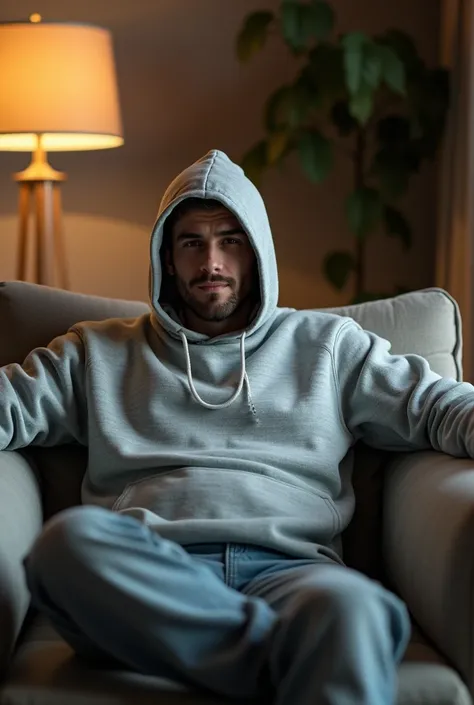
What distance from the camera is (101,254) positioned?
3.73 m

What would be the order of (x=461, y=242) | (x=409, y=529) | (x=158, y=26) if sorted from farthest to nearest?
(x=158, y=26), (x=461, y=242), (x=409, y=529)

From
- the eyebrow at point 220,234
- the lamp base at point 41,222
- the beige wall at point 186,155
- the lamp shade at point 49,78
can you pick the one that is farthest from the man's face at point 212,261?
the beige wall at point 186,155

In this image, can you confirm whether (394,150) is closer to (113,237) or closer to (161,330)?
(113,237)

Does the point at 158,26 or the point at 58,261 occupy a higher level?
the point at 158,26

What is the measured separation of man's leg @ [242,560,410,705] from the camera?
4.56ft

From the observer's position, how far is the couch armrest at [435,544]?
158cm

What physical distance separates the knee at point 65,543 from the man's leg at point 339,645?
262 millimetres

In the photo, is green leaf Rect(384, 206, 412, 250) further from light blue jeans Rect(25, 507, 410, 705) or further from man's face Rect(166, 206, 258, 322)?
light blue jeans Rect(25, 507, 410, 705)

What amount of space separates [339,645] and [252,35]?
7.62ft

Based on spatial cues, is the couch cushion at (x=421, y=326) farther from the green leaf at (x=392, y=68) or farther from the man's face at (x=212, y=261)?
the green leaf at (x=392, y=68)

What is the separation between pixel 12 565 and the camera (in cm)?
166

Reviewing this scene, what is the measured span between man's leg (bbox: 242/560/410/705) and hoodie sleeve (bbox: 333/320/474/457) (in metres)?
0.48

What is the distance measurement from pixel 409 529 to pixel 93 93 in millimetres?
1735

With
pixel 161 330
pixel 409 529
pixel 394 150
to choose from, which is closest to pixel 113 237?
pixel 394 150
